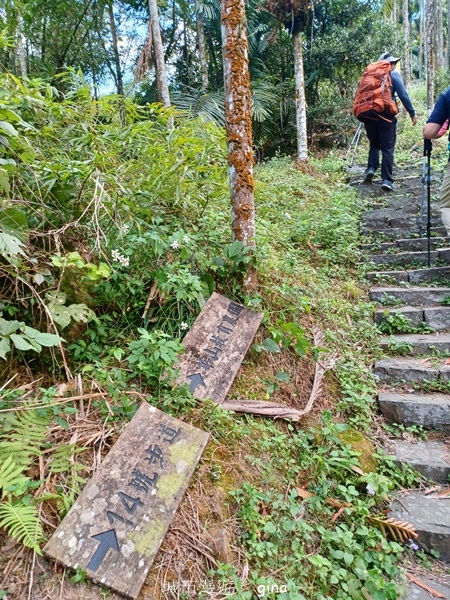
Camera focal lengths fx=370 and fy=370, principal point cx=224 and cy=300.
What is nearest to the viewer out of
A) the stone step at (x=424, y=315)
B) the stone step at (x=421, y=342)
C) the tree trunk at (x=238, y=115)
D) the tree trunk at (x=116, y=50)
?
the tree trunk at (x=238, y=115)

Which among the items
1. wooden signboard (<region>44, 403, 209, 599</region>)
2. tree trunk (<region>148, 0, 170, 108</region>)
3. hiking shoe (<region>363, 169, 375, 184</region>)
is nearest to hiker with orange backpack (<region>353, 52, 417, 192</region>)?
hiking shoe (<region>363, 169, 375, 184</region>)

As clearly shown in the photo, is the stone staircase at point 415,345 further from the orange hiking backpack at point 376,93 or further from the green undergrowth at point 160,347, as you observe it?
the orange hiking backpack at point 376,93

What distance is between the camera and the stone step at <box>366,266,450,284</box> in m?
3.94

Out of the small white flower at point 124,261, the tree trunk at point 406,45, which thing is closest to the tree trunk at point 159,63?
the small white flower at point 124,261

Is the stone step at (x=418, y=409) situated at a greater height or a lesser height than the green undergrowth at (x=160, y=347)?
lesser

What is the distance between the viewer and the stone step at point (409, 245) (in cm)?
433

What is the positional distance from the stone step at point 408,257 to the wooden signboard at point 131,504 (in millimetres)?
3343

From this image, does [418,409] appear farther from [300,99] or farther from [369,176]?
[300,99]

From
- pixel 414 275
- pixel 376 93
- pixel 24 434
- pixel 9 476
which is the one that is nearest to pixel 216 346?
pixel 24 434

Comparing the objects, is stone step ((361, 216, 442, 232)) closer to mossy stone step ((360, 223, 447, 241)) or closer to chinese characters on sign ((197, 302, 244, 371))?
mossy stone step ((360, 223, 447, 241))

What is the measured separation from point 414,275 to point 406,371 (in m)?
1.49

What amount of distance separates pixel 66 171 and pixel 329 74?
10111mm

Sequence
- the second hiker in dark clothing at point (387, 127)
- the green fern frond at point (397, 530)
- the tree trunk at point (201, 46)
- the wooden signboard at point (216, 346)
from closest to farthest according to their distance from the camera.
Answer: the green fern frond at point (397, 530), the wooden signboard at point (216, 346), the second hiker in dark clothing at point (387, 127), the tree trunk at point (201, 46)

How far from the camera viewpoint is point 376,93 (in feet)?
18.0
